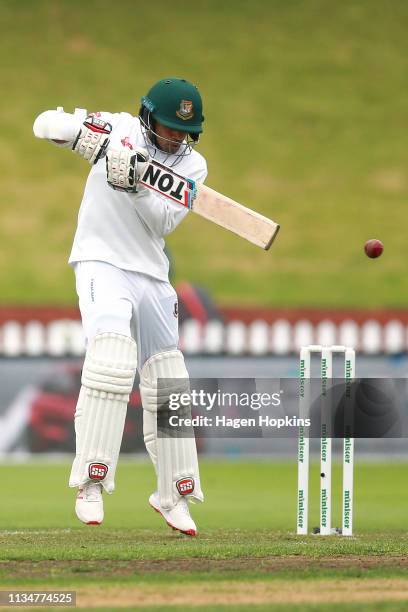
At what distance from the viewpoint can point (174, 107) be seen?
593 centimetres

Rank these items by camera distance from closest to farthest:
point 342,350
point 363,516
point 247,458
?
point 342,350 → point 363,516 → point 247,458

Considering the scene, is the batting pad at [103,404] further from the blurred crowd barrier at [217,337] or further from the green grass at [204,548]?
the blurred crowd barrier at [217,337]

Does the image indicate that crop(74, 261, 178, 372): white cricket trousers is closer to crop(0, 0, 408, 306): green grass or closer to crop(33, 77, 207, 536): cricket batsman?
crop(33, 77, 207, 536): cricket batsman

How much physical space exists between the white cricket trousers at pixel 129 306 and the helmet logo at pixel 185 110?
0.70 meters

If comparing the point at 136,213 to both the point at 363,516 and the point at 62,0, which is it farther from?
the point at 62,0

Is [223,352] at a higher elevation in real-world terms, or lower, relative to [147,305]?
higher

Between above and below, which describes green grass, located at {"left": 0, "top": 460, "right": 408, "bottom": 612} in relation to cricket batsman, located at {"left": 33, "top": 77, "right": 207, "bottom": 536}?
below

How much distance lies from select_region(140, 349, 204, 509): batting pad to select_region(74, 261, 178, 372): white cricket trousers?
68 millimetres

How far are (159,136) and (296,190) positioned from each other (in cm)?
2170

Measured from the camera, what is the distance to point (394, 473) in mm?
11969

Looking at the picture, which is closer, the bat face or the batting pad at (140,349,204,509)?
the bat face

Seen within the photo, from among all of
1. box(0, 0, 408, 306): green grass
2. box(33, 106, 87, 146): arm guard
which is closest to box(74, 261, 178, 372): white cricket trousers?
box(33, 106, 87, 146): arm guard

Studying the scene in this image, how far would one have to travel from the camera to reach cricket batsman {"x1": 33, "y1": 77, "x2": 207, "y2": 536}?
5801 mm

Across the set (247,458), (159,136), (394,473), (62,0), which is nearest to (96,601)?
(159,136)
